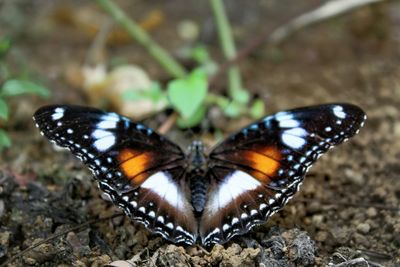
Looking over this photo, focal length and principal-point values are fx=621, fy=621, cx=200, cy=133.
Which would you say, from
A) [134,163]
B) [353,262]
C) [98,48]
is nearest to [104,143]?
[134,163]

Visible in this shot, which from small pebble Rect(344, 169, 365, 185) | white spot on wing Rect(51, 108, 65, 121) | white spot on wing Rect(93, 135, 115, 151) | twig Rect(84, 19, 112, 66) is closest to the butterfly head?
white spot on wing Rect(93, 135, 115, 151)

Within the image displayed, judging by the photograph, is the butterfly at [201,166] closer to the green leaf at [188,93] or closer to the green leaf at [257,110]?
the green leaf at [188,93]

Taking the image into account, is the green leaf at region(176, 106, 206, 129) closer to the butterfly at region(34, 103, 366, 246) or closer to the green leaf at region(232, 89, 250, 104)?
the green leaf at region(232, 89, 250, 104)

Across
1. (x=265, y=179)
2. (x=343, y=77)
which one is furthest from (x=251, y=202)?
(x=343, y=77)

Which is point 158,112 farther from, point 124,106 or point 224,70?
point 224,70

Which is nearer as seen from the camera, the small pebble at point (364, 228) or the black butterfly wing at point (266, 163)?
the black butterfly wing at point (266, 163)

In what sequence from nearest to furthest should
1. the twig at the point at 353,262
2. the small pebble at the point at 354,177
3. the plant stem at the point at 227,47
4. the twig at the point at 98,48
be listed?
the twig at the point at 353,262 → the small pebble at the point at 354,177 → the plant stem at the point at 227,47 → the twig at the point at 98,48

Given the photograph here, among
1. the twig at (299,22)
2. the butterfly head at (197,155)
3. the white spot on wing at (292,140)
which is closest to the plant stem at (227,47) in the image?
the twig at (299,22)
